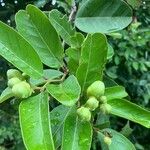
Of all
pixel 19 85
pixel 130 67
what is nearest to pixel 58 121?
pixel 19 85

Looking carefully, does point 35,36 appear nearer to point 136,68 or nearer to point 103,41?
point 103,41

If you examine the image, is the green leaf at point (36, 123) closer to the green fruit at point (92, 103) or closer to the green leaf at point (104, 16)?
the green fruit at point (92, 103)

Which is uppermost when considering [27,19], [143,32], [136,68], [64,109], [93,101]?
[27,19]

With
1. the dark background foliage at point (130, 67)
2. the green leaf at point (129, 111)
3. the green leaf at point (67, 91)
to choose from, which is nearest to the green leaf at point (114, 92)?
the green leaf at point (129, 111)

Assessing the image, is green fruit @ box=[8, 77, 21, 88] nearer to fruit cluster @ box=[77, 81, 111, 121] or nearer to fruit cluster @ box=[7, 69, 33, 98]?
fruit cluster @ box=[7, 69, 33, 98]

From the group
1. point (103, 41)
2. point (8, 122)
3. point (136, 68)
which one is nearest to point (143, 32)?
point (136, 68)

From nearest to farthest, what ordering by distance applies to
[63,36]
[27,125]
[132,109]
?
[27,125] → [132,109] → [63,36]

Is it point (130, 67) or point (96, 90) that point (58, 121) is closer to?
point (96, 90)
